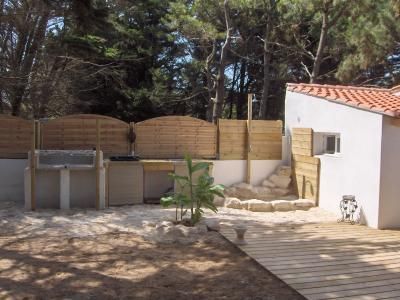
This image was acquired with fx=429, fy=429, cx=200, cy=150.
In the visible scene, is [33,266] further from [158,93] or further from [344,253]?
[158,93]

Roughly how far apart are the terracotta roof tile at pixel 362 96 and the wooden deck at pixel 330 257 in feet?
7.69

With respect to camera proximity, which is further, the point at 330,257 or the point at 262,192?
the point at 262,192

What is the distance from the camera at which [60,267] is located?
5.46 metres

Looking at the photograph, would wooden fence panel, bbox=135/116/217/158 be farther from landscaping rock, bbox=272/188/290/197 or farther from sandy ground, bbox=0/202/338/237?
landscaping rock, bbox=272/188/290/197

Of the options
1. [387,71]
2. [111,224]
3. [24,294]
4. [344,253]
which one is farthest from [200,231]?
[387,71]

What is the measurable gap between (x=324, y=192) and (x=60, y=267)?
6.56 metres

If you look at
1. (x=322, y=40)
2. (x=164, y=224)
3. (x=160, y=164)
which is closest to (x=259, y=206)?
(x=160, y=164)

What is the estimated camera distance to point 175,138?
11.1 m

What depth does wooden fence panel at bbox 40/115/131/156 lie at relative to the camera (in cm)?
1038

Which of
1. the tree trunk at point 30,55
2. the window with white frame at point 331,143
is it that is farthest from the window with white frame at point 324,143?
the tree trunk at point 30,55

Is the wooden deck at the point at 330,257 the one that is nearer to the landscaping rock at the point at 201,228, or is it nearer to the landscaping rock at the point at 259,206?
the landscaping rock at the point at 201,228

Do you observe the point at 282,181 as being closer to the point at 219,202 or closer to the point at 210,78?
the point at 219,202

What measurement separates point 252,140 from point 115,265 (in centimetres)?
668

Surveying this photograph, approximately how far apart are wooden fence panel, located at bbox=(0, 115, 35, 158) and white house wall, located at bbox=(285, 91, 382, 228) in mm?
6830
